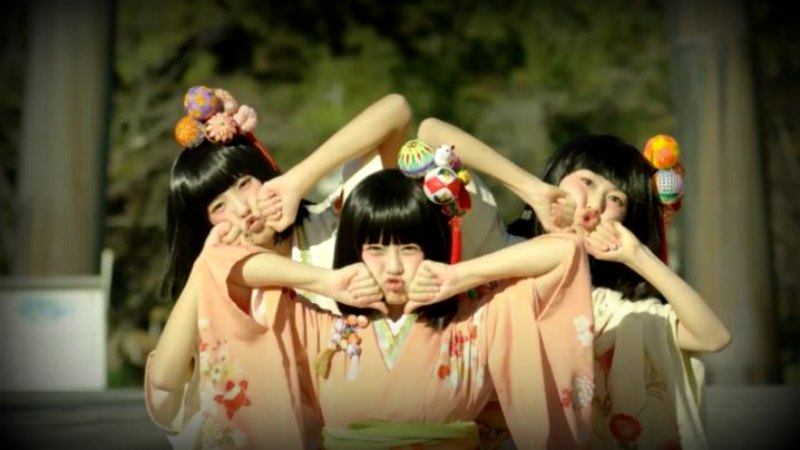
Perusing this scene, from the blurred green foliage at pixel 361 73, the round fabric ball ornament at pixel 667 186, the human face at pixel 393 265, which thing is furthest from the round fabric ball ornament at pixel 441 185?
the blurred green foliage at pixel 361 73

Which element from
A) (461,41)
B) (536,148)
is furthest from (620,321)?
(461,41)

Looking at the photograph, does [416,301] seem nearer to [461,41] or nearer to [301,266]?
[301,266]

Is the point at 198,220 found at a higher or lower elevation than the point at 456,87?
lower

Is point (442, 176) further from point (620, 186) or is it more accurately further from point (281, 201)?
point (620, 186)

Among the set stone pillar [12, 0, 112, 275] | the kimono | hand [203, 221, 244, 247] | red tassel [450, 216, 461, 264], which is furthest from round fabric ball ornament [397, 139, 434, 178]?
stone pillar [12, 0, 112, 275]

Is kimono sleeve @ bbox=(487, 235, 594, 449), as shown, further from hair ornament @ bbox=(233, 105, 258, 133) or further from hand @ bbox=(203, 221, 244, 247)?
hair ornament @ bbox=(233, 105, 258, 133)

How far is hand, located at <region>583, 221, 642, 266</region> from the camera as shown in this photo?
3.28 meters

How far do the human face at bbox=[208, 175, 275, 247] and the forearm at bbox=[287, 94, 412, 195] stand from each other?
13 centimetres

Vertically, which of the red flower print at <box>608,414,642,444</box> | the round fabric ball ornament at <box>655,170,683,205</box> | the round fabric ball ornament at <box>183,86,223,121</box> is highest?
the round fabric ball ornament at <box>183,86,223,121</box>

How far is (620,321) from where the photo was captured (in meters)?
3.52

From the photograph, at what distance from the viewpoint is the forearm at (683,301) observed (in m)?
3.28

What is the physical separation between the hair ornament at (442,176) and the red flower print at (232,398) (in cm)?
61

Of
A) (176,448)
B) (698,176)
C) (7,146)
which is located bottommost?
(176,448)

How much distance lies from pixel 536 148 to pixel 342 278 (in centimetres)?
753
